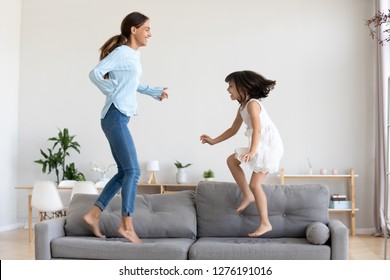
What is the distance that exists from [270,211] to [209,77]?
14.8 feet

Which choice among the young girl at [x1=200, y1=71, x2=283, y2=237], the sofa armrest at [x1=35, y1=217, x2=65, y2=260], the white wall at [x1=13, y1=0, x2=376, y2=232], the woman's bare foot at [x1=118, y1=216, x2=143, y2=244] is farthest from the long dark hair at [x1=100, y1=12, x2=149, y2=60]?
the white wall at [x1=13, y1=0, x2=376, y2=232]

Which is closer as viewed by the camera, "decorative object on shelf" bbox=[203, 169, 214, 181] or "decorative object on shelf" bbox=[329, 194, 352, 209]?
"decorative object on shelf" bbox=[329, 194, 352, 209]

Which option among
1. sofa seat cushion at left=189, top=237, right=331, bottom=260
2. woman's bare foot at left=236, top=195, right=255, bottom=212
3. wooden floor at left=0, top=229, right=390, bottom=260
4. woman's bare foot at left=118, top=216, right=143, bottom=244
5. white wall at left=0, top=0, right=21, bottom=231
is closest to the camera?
sofa seat cushion at left=189, top=237, right=331, bottom=260

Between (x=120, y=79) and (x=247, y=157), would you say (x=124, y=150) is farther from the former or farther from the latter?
(x=247, y=157)

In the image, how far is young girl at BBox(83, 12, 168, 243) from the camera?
10.4ft

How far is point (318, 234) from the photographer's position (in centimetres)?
317

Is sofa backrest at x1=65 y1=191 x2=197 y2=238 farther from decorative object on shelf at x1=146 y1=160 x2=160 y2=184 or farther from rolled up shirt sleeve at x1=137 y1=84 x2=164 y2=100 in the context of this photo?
decorative object on shelf at x1=146 y1=160 x2=160 y2=184

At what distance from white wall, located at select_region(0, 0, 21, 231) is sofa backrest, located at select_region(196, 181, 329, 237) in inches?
195

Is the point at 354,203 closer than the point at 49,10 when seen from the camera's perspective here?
Yes

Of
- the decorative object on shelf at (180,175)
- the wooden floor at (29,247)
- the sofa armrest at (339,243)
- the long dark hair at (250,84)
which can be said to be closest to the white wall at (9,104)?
the wooden floor at (29,247)

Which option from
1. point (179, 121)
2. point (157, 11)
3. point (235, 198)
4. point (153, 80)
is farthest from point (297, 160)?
point (235, 198)
